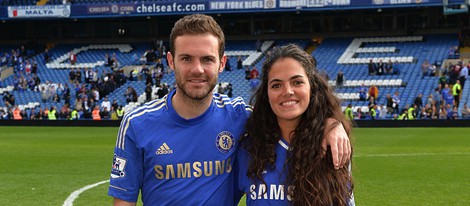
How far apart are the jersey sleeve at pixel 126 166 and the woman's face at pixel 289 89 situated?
0.83m

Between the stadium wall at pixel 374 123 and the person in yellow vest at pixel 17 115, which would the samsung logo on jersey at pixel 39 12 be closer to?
the person in yellow vest at pixel 17 115

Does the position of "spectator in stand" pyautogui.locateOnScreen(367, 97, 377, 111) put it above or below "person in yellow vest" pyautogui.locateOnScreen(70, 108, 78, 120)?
above

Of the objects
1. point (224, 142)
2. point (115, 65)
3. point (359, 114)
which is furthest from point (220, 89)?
point (224, 142)

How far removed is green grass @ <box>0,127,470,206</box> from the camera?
8961mm

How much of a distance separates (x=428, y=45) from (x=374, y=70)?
5644mm

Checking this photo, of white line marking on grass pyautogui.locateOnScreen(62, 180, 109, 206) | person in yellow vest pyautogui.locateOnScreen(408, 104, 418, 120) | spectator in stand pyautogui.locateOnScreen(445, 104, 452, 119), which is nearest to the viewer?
white line marking on grass pyautogui.locateOnScreen(62, 180, 109, 206)

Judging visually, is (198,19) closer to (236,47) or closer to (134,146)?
(134,146)

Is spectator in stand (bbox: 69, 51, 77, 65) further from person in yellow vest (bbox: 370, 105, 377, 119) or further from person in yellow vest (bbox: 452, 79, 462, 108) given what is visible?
person in yellow vest (bbox: 452, 79, 462, 108)

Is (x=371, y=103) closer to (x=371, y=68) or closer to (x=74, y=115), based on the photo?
(x=371, y=68)

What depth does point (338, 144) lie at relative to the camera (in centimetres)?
310

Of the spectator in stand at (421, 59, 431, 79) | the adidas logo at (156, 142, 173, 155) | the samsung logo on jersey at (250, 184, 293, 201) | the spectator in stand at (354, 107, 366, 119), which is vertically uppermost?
the adidas logo at (156, 142, 173, 155)

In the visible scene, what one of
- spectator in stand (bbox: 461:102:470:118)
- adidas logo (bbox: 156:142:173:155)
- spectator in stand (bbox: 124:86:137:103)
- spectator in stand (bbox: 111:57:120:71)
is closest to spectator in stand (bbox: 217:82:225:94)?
spectator in stand (bbox: 124:86:137:103)

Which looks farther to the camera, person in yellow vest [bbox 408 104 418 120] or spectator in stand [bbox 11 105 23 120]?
spectator in stand [bbox 11 105 23 120]

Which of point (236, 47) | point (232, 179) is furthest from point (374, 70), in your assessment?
point (232, 179)
